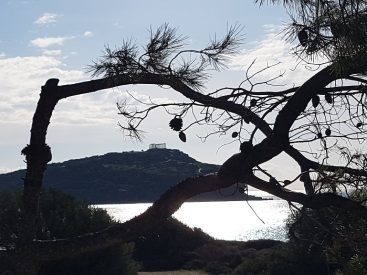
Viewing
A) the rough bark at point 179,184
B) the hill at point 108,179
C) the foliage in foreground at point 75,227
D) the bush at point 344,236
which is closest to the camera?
the rough bark at point 179,184

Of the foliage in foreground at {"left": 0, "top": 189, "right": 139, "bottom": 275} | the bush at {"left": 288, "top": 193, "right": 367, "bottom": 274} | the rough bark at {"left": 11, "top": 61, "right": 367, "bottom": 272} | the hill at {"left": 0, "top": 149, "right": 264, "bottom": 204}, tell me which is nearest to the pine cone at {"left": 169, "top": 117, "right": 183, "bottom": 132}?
the rough bark at {"left": 11, "top": 61, "right": 367, "bottom": 272}

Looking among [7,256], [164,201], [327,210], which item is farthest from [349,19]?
[7,256]

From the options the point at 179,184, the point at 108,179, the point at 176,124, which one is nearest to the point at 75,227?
the point at 176,124

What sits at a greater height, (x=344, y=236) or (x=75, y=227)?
(x=75, y=227)

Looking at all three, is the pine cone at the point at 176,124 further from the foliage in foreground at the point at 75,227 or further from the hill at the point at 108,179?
the hill at the point at 108,179

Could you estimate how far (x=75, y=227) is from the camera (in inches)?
747

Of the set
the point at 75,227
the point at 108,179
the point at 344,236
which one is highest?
the point at 108,179

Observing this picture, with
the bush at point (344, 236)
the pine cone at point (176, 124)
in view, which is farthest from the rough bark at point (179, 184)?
the bush at point (344, 236)

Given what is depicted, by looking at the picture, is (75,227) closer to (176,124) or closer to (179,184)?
(176,124)

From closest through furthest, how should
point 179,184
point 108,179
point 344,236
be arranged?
point 179,184, point 344,236, point 108,179

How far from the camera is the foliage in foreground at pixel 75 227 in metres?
17.7

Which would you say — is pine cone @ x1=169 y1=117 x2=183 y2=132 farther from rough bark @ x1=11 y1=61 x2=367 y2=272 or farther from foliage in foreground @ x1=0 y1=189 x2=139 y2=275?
foliage in foreground @ x1=0 y1=189 x2=139 y2=275

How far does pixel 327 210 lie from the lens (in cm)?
494

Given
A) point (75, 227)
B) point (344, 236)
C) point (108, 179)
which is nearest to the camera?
point (344, 236)
